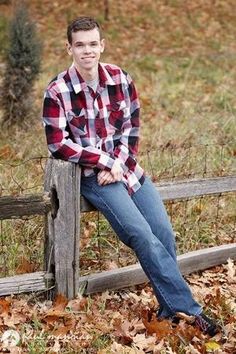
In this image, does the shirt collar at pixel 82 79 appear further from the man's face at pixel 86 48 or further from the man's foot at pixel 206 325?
the man's foot at pixel 206 325

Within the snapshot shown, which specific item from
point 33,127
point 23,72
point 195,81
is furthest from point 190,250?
point 195,81

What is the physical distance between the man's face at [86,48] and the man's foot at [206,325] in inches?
60.5

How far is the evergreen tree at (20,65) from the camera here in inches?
316

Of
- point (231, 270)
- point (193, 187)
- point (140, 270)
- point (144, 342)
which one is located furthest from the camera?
point (231, 270)

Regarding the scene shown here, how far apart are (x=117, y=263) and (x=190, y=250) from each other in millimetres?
604

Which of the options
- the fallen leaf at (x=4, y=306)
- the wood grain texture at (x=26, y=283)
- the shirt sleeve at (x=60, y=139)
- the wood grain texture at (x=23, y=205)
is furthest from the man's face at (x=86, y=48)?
the fallen leaf at (x=4, y=306)

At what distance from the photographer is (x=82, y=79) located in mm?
3736

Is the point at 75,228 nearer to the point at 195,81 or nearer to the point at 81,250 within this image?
the point at 81,250

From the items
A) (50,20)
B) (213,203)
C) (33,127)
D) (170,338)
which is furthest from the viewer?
(50,20)

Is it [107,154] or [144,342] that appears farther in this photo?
[107,154]

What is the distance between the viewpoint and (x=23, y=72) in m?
8.11

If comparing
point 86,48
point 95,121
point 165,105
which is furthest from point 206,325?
point 165,105

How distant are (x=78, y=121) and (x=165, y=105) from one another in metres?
5.47

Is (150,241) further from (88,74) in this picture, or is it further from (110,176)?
(88,74)
